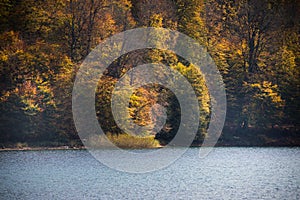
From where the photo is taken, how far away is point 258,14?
73.7 meters

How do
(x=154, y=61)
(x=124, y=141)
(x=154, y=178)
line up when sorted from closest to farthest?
(x=154, y=178), (x=124, y=141), (x=154, y=61)

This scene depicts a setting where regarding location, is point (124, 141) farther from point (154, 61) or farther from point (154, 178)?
point (154, 178)

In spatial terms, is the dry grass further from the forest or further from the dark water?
the dark water

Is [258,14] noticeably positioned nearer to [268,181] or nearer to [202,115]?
[202,115]

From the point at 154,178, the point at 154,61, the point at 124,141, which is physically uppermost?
the point at 154,61

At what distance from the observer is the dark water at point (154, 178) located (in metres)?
34.6

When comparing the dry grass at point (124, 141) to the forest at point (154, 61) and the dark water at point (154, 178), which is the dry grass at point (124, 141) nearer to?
the forest at point (154, 61)

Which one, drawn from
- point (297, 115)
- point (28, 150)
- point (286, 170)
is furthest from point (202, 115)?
point (286, 170)

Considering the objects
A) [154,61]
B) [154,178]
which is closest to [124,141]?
[154,61]

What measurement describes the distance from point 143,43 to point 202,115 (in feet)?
36.7

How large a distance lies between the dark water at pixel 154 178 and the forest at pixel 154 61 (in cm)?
837

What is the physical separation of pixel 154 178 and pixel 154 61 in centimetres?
3056

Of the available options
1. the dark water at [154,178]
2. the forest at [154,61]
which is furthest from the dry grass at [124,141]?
the dark water at [154,178]

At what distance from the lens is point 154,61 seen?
70312 mm
